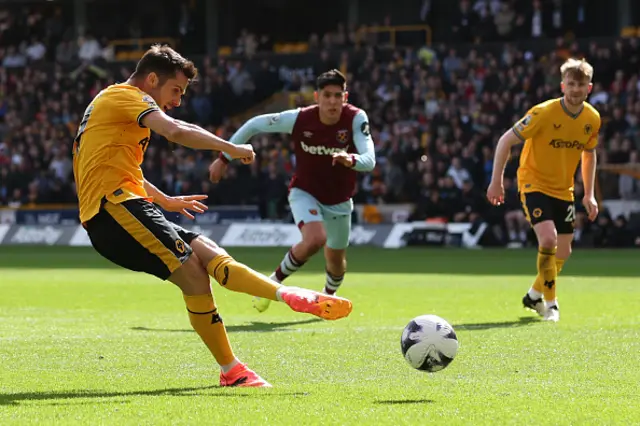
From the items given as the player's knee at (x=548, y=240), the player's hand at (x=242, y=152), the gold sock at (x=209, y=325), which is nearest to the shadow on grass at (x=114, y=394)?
the gold sock at (x=209, y=325)

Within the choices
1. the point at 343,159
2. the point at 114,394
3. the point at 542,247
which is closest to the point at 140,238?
the point at 114,394

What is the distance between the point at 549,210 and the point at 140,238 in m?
6.14

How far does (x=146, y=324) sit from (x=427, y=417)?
5.72 meters

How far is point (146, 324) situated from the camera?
11289 millimetres

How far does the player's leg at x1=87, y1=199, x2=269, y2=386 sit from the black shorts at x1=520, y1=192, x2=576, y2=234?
18.4 feet

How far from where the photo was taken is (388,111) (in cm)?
3306

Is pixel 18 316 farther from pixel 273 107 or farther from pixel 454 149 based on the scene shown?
pixel 273 107

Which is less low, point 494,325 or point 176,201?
point 176,201

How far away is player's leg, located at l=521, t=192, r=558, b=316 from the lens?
1188cm

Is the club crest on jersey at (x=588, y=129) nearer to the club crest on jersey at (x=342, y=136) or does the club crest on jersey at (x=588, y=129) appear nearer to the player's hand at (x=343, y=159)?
the club crest on jersey at (x=342, y=136)

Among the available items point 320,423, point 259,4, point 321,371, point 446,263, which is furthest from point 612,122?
point 320,423

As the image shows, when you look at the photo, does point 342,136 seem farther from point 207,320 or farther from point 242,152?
point 242,152

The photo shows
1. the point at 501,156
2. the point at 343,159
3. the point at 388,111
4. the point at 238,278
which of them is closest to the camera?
the point at 238,278

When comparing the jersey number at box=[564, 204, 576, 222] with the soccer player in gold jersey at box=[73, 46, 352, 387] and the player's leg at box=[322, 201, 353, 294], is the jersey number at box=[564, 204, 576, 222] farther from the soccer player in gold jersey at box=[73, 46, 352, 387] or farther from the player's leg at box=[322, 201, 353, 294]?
the soccer player in gold jersey at box=[73, 46, 352, 387]
